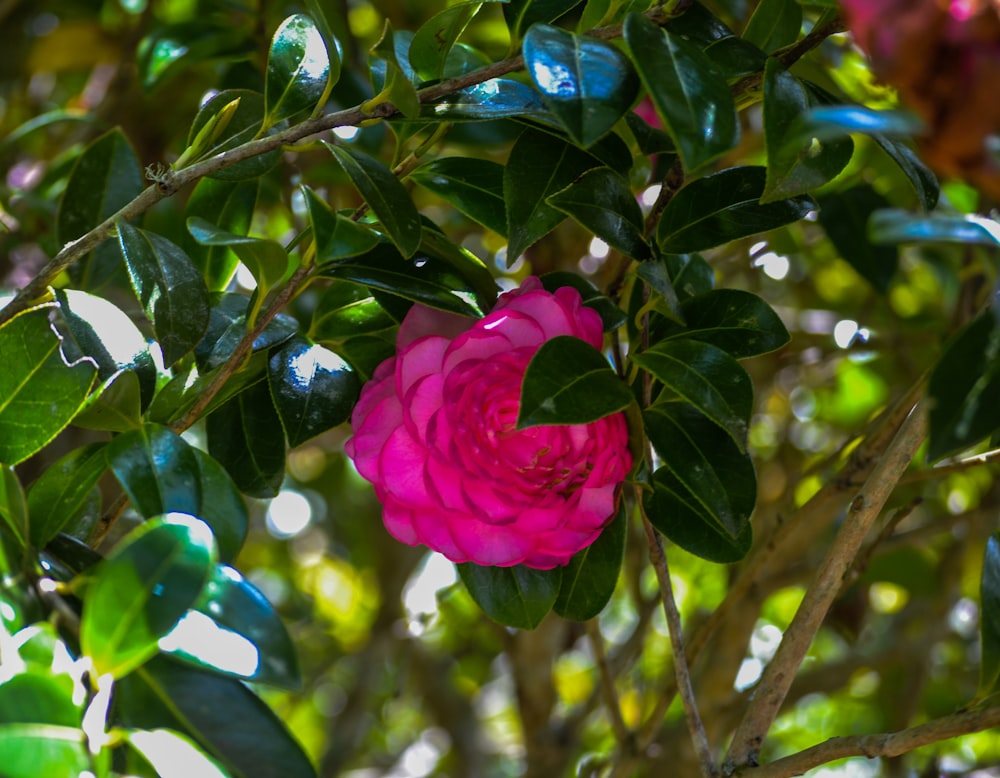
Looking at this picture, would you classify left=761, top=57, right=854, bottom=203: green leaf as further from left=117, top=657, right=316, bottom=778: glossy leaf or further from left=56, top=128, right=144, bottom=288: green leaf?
left=56, top=128, right=144, bottom=288: green leaf

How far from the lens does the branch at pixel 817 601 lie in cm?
68

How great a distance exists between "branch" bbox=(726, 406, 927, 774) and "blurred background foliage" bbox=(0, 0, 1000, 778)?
A: 16 cm

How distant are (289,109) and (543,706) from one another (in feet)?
3.27

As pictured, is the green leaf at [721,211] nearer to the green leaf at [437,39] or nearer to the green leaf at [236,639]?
the green leaf at [437,39]

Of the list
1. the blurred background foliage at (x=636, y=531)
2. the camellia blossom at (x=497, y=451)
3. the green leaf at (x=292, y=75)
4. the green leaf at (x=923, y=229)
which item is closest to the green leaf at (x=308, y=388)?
the camellia blossom at (x=497, y=451)

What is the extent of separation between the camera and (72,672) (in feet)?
1.61

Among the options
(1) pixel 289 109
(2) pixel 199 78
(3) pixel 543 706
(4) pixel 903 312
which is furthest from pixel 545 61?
(4) pixel 903 312

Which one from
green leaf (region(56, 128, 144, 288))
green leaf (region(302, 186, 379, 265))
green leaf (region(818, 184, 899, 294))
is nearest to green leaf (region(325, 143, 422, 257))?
green leaf (region(302, 186, 379, 265))

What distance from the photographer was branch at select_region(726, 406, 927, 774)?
680mm

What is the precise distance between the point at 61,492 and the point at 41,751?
227mm

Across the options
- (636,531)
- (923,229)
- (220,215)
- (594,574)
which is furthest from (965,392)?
(636,531)

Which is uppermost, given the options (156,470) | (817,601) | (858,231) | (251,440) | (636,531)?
(156,470)

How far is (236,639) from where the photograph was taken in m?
0.51

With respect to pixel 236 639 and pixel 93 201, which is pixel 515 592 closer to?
pixel 236 639
